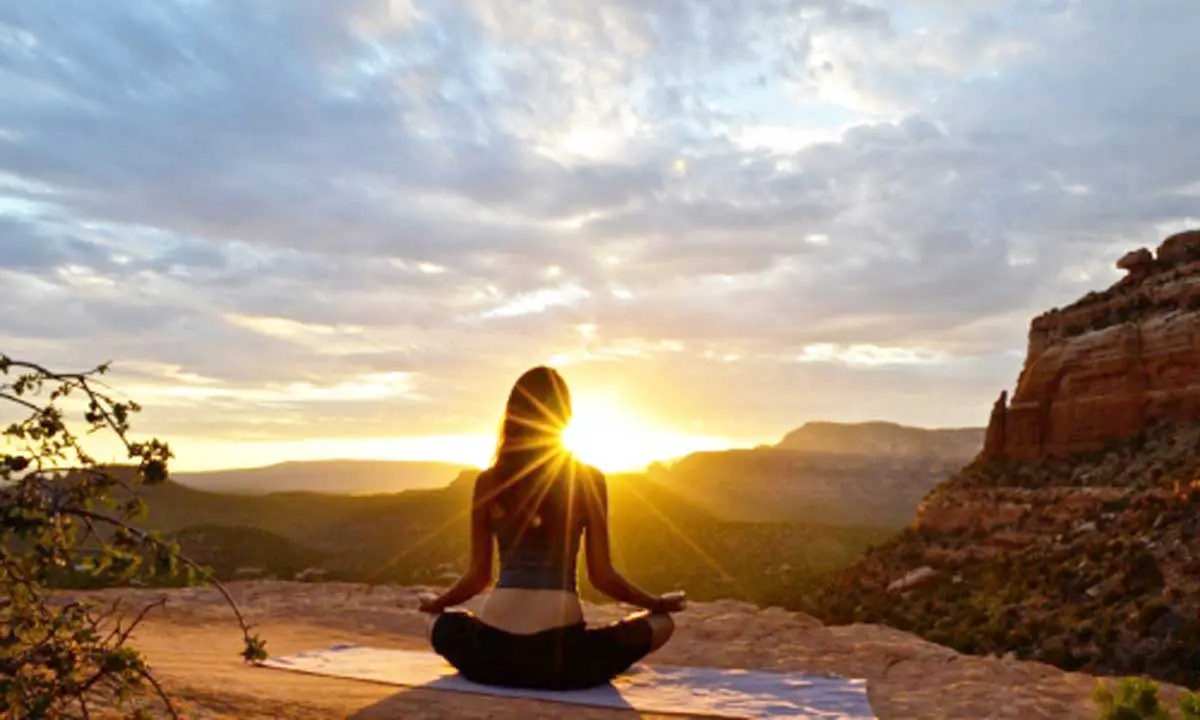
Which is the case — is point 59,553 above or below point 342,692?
above

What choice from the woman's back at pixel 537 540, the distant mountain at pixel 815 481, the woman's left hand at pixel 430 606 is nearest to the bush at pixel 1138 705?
the woman's back at pixel 537 540

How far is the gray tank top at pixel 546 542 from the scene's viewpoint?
6770mm

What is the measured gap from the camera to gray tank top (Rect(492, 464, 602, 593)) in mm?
6770

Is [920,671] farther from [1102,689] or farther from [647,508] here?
[647,508]

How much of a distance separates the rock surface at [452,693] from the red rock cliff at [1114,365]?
33.3 metres

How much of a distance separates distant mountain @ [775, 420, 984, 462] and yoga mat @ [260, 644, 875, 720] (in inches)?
4874

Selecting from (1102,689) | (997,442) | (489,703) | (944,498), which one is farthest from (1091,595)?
(489,703)

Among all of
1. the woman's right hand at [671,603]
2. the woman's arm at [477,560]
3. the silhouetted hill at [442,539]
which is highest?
the woman's arm at [477,560]

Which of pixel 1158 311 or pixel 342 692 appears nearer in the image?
pixel 342 692

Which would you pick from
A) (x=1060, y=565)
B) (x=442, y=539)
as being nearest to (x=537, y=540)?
(x=1060, y=565)

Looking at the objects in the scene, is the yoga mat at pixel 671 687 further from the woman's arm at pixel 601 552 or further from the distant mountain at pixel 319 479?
the distant mountain at pixel 319 479

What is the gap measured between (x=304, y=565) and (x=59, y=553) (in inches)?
1608

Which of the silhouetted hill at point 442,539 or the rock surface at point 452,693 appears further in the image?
the silhouetted hill at point 442,539

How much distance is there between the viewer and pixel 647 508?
81.0 m
